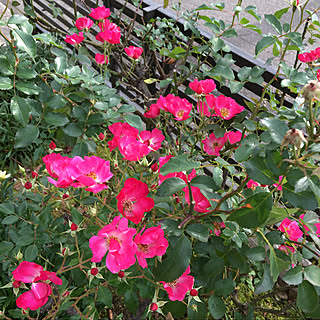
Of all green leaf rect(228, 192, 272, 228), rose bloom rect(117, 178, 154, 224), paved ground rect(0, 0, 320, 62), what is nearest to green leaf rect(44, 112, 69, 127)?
rose bloom rect(117, 178, 154, 224)

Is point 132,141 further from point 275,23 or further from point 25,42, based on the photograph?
point 275,23

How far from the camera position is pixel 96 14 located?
1.42 metres

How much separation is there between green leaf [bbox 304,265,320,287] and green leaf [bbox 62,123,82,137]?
2.48 feet

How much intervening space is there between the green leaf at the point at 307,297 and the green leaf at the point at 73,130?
0.77 meters

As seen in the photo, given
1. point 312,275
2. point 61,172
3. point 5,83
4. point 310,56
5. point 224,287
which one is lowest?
point 224,287

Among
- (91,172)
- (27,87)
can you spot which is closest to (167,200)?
(91,172)

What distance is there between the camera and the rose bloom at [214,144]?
1.13 meters

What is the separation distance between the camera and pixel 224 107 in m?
1.05

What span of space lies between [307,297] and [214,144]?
565mm

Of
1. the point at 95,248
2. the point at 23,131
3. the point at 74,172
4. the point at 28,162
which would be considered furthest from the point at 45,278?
the point at 28,162

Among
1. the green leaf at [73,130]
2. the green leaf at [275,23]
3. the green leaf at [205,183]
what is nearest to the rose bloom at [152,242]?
the green leaf at [205,183]

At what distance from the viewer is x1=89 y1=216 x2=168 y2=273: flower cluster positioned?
727 mm

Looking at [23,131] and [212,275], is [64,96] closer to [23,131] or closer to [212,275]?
[23,131]

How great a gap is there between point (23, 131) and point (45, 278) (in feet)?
1.42
